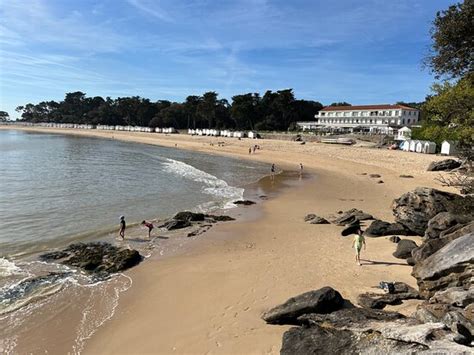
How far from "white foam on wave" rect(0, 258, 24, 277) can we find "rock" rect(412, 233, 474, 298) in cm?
Result: 1382

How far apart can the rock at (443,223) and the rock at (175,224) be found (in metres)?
12.0

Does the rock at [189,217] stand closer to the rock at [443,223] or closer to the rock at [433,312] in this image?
the rock at [443,223]

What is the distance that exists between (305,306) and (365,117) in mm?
112838

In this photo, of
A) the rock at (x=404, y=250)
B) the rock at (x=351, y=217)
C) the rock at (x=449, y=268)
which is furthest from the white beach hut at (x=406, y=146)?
the rock at (x=449, y=268)

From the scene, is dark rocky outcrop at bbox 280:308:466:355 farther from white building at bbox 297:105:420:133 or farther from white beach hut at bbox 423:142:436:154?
white building at bbox 297:105:420:133

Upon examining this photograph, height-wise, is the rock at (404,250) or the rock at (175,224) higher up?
the rock at (404,250)

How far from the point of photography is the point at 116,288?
1320 centimetres

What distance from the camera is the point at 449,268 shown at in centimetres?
1011

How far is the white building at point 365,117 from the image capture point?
350ft

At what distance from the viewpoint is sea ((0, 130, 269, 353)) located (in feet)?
37.3

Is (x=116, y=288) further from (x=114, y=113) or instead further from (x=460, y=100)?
(x=114, y=113)

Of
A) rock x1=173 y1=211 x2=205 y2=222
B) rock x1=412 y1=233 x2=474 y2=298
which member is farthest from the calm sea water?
rock x1=412 y1=233 x2=474 y2=298

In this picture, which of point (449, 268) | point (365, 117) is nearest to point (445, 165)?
point (449, 268)

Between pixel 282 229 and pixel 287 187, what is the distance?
1556cm
